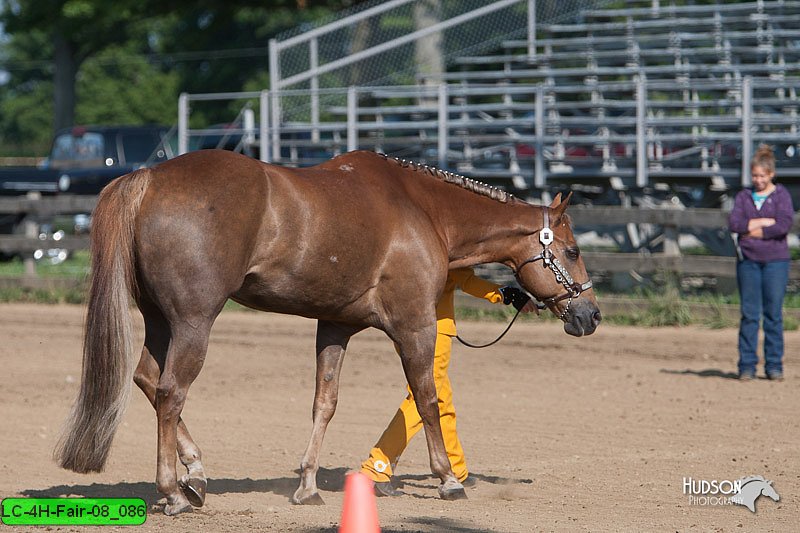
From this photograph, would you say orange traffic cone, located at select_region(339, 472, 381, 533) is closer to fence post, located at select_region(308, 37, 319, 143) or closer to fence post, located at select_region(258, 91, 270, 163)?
fence post, located at select_region(258, 91, 270, 163)

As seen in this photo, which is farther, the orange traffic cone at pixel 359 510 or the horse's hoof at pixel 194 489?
the horse's hoof at pixel 194 489

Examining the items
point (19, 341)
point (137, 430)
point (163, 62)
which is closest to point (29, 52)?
point (163, 62)

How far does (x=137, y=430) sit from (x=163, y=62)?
57.0 m

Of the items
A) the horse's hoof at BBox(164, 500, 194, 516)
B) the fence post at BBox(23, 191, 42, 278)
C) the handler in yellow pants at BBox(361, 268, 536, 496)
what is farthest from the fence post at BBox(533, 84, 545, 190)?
A: the horse's hoof at BBox(164, 500, 194, 516)

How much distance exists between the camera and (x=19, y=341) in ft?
44.2

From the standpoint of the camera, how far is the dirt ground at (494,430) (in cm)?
628

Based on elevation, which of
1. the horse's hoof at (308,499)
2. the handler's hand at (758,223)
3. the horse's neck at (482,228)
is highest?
the horse's neck at (482,228)

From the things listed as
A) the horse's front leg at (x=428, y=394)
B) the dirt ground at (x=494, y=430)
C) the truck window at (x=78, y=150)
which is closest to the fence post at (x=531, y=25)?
the truck window at (x=78, y=150)

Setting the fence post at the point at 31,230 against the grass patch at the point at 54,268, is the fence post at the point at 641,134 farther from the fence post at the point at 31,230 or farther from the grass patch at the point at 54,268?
the fence post at the point at 31,230

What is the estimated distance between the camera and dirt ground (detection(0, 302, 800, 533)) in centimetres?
628

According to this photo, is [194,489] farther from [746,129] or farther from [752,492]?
[746,129]

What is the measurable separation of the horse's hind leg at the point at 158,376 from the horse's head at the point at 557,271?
7.16 ft

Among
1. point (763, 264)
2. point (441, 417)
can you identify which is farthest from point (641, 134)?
point (441, 417)

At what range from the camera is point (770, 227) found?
34.9 ft
